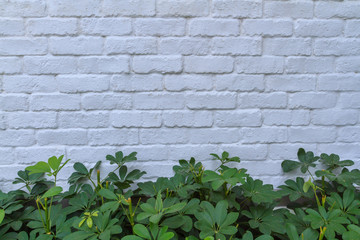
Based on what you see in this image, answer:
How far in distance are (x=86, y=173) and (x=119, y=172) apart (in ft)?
0.44

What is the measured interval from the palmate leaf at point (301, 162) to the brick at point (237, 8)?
2.00 ft

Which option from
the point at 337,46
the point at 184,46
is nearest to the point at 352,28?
the point at 337,46

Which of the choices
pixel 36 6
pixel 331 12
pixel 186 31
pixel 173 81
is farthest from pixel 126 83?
pixel 331 12

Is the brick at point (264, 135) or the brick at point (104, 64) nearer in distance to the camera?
the brick at point (104, 64)

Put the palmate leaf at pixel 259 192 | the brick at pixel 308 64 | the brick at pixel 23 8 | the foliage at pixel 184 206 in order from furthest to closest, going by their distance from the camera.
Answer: the brick at pixel 308 64 → the brick at pixel 23 8 → the palmate leaf at pixel 259 192 → the foliage at pixel 184 206

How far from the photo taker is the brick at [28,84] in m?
1.28

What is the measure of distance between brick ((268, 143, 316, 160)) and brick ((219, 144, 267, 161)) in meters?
0.04

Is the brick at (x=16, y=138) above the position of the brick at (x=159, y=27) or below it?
below

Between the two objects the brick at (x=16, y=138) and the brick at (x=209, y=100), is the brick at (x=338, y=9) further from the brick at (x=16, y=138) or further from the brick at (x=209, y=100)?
the brick at (x=16, y=138)

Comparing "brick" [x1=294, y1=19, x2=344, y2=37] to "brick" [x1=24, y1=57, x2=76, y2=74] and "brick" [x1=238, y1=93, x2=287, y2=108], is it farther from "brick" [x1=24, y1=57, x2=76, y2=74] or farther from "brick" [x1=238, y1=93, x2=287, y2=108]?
"brick" [x1=24, y1=57, x2=76, y2=74]

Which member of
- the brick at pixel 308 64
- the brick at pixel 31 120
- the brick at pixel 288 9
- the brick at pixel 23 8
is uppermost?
the brick at pixel 288 9

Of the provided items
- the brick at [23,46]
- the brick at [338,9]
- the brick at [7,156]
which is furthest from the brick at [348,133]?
the brick at [7,156]

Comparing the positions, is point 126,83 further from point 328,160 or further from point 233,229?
point 328,160

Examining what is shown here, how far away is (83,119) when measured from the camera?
1.33 metres
